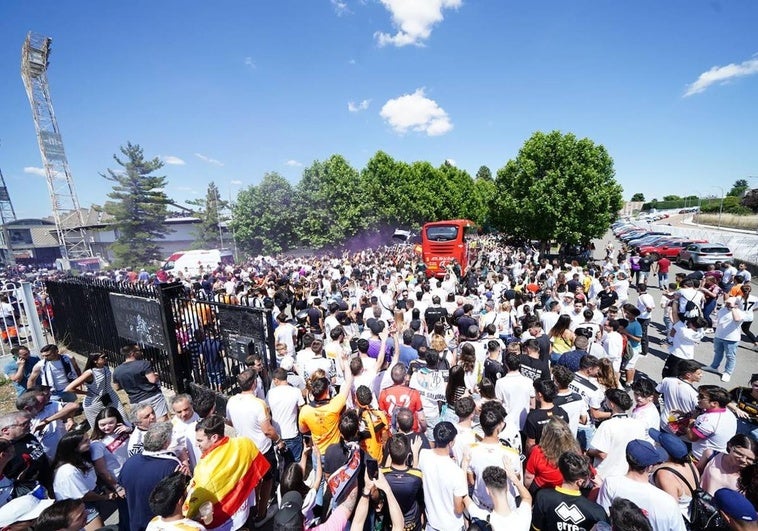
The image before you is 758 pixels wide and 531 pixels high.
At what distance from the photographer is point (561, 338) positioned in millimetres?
6160

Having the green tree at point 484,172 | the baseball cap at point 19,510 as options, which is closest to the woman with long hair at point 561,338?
the baseball cap at point 19,510

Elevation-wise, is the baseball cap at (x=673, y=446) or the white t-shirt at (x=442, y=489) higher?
the baseball cap at (x=673, y=446)

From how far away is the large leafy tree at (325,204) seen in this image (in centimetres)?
3062

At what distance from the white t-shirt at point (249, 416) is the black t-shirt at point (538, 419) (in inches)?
117

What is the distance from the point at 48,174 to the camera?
34.8 metres

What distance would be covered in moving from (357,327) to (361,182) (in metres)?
25.4

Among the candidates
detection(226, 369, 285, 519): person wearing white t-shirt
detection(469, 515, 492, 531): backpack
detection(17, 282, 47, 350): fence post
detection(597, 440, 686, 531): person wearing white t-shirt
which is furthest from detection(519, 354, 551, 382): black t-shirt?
detection(17, 282, 47, 350): fence post

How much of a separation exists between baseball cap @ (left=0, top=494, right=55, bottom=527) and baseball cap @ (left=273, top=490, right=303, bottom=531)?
179 centimetres

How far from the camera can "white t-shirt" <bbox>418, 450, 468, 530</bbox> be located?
273 centimetres

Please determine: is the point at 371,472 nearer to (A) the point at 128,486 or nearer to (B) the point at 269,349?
(A) the point at 128,486

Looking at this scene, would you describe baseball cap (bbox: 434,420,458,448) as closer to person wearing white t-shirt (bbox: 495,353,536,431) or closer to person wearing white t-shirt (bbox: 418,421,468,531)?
person wearing white t-shirt (bbox: 418,421,468,531)

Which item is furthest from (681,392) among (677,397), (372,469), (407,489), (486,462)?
(372,469)

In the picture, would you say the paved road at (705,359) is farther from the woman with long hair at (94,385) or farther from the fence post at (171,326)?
the woman with long hair at (94,385)

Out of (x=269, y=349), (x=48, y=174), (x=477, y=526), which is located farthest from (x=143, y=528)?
(x=48, y=174)
